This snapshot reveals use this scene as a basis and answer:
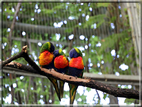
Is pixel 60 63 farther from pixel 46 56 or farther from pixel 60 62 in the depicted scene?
pixel 46 56

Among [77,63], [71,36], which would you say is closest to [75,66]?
[77,63]

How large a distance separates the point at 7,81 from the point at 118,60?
127 cm

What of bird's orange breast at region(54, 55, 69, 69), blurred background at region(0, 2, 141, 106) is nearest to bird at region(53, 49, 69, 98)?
bird's orange breast at region(54, 55, 69, 69)

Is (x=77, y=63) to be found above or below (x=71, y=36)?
below

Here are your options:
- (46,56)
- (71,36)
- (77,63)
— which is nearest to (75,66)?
(77,63)

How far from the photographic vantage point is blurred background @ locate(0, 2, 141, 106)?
169 centimetres

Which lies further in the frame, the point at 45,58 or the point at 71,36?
the point at 71,36

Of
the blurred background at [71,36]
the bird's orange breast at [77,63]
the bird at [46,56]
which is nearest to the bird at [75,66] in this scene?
the bird's orange breast at [77,63]

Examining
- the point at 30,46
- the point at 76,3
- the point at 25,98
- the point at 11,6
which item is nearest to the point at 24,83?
the point at 25,98

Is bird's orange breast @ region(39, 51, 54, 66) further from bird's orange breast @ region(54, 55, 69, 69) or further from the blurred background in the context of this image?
the blurred background

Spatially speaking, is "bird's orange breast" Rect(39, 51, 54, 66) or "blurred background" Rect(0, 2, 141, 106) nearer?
"bird's orange breast" Rect(39, 51, 54, 66)

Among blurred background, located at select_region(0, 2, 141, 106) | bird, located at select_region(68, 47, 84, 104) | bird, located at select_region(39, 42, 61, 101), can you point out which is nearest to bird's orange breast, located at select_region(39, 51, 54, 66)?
bird, located at select_region(39, 42, 61, 101)

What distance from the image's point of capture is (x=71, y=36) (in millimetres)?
1815

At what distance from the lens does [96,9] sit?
195 cm
